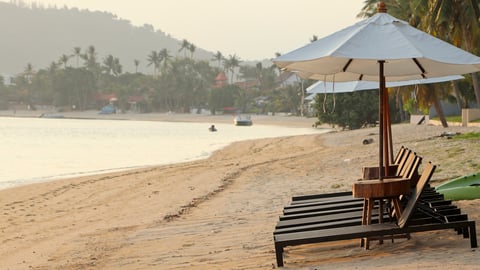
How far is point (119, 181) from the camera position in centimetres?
2136

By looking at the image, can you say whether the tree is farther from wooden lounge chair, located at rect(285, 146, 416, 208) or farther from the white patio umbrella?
the white patio umbrella

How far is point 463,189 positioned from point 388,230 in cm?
362

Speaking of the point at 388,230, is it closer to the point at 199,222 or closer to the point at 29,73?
the point at 199,222

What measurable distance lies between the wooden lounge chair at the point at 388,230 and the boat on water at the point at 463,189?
10.1ft

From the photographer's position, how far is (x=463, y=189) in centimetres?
938

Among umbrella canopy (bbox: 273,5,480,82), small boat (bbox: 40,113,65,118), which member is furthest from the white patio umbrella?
small boat (bbox: 40,113,65,118)

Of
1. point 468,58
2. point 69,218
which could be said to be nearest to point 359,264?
point 468,58

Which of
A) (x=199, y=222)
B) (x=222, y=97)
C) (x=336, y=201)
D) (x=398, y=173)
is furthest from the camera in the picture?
(x=222, y=97)

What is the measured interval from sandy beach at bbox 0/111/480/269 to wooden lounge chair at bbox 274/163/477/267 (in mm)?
222

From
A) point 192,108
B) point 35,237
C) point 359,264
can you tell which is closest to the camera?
point 359,264

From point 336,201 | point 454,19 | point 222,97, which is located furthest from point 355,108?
point 222,97

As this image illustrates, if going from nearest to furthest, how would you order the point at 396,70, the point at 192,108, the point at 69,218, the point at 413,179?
the point at 413,179
the point at 396,70
the point at 69,218
the point at 192,108

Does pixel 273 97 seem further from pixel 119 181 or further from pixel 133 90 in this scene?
pixel 119 181

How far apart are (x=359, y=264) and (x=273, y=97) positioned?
394ft
